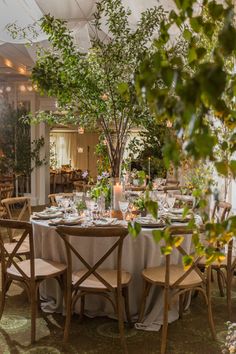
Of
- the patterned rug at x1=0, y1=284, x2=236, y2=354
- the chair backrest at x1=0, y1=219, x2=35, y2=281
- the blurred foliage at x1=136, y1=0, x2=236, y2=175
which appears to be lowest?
the patterned rug at x1=0, y1=284, x2=236, y2=354

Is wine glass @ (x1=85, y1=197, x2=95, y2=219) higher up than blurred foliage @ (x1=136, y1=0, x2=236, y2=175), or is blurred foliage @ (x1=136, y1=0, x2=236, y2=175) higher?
blurred foliage @ (x1=136, y1=0, x2=236, y2=175)

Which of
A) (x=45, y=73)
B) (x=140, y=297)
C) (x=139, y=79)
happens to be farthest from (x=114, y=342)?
(x=139, y=79)

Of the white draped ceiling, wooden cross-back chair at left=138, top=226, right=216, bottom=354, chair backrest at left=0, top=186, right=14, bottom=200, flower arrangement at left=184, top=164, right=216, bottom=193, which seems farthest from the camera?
chair backrest at left=0, top=186, right=14, bottom=200

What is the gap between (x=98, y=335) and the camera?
3150 mm

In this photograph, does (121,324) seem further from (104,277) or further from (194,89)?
(194,89)

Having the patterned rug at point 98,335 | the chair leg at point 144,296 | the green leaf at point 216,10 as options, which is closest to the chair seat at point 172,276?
the chair leg at point 144,296

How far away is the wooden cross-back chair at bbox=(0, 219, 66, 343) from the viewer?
9.91 feet

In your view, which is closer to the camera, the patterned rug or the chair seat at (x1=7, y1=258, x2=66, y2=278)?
the patterned rug

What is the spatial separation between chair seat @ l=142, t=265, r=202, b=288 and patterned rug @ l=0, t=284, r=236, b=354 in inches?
17.5

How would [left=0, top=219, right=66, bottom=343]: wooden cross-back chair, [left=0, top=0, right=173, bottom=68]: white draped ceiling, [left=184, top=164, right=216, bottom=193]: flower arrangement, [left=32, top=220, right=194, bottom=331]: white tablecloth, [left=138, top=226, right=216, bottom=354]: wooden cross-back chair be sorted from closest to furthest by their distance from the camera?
[left=184, top=164, right=216, bottom=193]: flower arrangement, [left=138, top=226, right=216, bottom=354]: wooden cross-back chair, [left=0, top=219, right=66, bottom=343]: wooden cross-back chair, [left=32, top=220, right=194, bottom=331]: white tablecloth, [left=0, top=0, right=173, bottom=68]: white draped ceiling

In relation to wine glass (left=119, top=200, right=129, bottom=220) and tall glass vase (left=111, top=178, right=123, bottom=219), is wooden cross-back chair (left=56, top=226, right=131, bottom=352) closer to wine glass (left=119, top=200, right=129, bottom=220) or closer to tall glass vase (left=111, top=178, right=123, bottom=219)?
wine glass (left=119, top=200, right=129, bottom=220)

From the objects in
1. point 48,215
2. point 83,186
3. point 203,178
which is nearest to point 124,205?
point 48,215

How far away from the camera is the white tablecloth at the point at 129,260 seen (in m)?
3.32

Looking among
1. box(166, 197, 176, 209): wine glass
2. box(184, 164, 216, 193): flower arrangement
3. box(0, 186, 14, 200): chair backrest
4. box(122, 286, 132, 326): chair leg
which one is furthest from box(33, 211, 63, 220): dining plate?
box(0, 186, 14, 200): chair backrest
